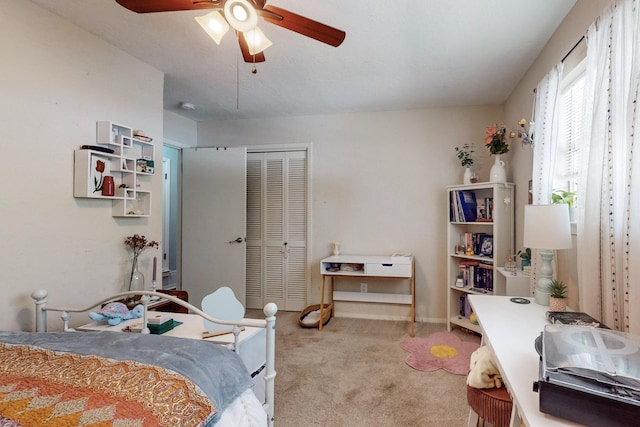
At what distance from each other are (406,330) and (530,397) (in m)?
2.74

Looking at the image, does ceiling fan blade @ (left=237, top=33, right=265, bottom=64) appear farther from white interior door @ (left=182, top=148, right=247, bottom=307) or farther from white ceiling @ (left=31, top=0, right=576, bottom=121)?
white interior door @ (left=182, top=148, right=247, bottom=307)

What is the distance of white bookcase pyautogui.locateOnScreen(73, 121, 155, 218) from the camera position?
2176 millimetres

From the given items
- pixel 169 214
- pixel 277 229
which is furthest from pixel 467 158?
pixel 169 214

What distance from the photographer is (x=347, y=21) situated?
2.14 meters

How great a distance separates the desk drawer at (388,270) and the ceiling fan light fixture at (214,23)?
2.59 m

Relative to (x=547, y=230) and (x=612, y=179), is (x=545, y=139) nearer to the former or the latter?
(x=547, y=230)

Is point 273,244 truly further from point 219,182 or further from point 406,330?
point 406,330

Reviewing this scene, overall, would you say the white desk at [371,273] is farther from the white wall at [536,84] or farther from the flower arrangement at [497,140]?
the flower arrangement at [497,140]

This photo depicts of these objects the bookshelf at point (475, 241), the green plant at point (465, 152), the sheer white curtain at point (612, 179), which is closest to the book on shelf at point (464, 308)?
the bookshelf at point (475, 241)

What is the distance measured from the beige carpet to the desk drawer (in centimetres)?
60

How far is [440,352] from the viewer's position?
2.97 metres

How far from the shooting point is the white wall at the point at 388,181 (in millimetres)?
3855

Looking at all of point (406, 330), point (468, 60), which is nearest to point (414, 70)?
point (468, 60)

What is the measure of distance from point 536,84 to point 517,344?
7.08 feet
